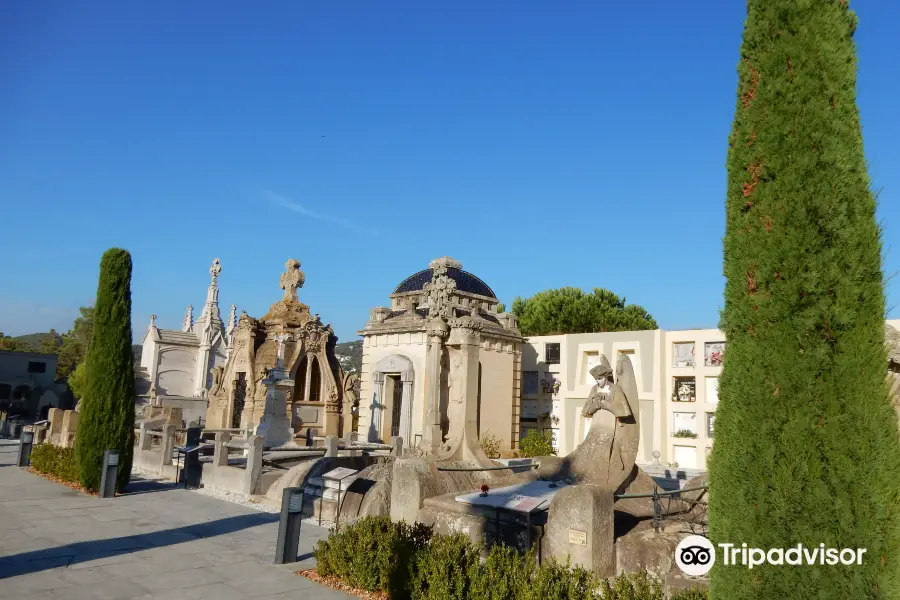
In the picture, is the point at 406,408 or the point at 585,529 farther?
the point at 406,408

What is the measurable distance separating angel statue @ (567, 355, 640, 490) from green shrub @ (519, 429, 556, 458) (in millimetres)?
15689

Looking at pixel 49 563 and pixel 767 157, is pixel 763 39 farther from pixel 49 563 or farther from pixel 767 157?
pixel 49 563

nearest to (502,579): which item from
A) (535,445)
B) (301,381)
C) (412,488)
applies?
(412,488)

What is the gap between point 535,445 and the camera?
26109mm

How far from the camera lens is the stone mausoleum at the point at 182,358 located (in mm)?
42531

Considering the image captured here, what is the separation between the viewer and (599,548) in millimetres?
7020

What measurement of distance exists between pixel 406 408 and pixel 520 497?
16.4 meters

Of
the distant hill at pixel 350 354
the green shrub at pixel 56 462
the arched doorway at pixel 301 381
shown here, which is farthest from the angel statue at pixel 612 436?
the distant hill at pixel 350 354

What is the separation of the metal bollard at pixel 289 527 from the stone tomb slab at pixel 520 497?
230cm

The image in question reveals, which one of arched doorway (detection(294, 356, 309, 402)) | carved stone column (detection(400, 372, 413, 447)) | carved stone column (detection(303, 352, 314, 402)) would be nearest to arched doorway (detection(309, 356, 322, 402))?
carved stone column (detection(303, 352, 314, 402))

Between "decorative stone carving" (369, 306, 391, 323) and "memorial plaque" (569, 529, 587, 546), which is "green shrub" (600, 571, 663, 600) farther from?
"decorative stone carving" (369, 306, 391, 323)

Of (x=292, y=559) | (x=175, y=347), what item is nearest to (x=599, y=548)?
(x=292, y=559)

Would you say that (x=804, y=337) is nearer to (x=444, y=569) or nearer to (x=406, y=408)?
(x=444, y=569)

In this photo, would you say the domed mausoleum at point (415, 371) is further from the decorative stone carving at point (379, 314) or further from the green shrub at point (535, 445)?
the green shrub at point (535, 445)
